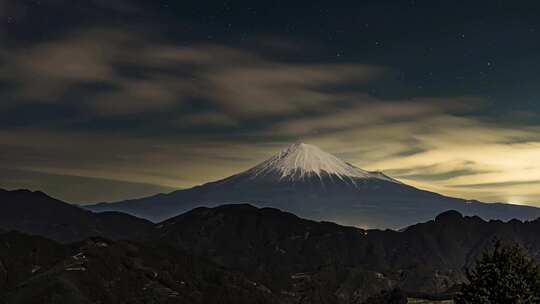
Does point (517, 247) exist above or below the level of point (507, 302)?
above

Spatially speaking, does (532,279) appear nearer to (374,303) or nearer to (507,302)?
(507,302)

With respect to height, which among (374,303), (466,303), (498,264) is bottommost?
(374,303)

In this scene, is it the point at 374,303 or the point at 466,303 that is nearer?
the point at 466,303

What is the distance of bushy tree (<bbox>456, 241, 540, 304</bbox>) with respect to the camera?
132ft

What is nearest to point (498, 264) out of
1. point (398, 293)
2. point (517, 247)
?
point (517, 247)

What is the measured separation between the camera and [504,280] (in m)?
40.1

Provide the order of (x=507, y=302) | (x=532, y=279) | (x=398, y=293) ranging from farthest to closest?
(x=398, y=293) → (x=532, y=279) → (x=507, y=302)

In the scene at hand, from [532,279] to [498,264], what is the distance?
3.51 metres

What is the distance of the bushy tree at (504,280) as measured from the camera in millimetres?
40094

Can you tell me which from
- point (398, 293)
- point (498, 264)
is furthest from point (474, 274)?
point (398, 293)

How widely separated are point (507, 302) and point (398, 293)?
94.4m

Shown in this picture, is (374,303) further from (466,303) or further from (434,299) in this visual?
(466,303)

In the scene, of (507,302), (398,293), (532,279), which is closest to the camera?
(507,302)

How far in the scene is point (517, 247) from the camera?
42.3 meters
